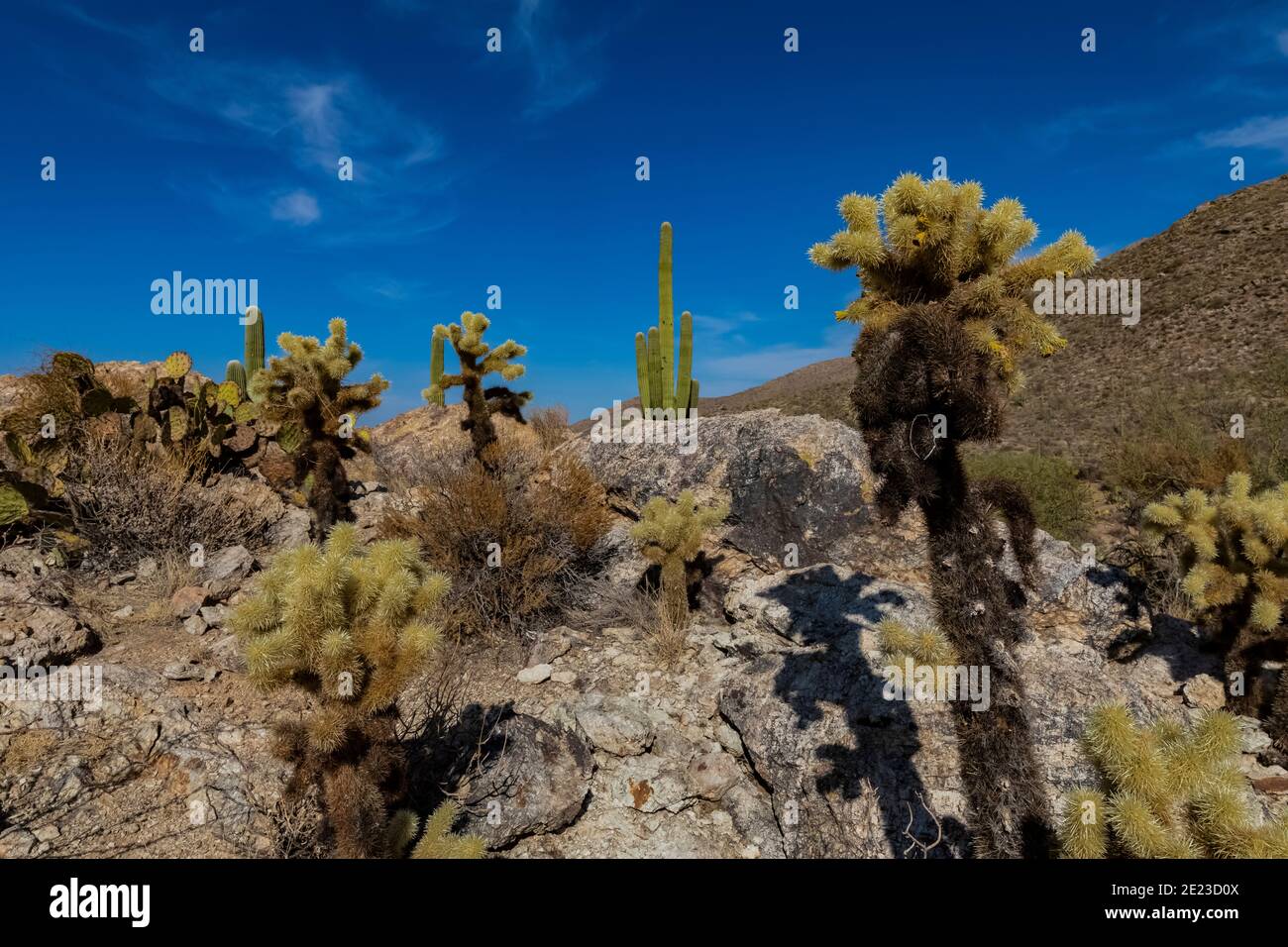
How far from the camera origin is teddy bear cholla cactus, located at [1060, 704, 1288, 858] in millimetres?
1834

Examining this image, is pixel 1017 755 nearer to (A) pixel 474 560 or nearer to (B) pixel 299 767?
(B) pixel 299 767

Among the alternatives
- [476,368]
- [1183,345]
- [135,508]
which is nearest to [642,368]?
[476,368]

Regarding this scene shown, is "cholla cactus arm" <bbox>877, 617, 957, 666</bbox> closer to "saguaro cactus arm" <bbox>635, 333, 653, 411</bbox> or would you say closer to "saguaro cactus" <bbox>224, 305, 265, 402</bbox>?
"saguaro cactus arm" <bbox>635, 333, 653, 411</bbox>

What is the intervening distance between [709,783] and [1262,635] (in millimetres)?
4006

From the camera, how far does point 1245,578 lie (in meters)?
4.43

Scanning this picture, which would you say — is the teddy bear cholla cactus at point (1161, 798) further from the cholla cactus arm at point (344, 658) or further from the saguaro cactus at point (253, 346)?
the saguaro cactus at point (253, 346)

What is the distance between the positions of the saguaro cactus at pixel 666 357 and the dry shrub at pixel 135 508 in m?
7.13

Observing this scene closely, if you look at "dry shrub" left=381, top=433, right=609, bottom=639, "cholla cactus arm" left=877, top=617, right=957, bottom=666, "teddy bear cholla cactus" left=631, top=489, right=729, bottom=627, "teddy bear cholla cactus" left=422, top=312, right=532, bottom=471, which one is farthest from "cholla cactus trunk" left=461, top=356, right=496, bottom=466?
"cholla cactus arm" left=877, top=617, right=957, bottom=666

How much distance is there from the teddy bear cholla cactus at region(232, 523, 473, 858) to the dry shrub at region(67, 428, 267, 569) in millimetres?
4679

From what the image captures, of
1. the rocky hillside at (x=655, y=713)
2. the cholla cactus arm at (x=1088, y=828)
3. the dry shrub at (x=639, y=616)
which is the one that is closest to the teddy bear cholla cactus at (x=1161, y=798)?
the cholla cactus arm at (x=1088, y=828)

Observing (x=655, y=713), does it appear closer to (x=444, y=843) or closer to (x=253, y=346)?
(x=444, y=843)

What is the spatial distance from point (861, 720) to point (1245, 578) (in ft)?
9.97

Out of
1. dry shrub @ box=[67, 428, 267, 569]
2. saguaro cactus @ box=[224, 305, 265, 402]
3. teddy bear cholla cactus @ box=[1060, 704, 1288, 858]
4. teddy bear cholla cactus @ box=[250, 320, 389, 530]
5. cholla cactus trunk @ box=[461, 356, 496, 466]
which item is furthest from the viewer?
saguaro cactus @ box=[224, 305, 265, 402]

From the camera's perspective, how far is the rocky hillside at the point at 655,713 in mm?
3387
